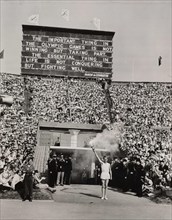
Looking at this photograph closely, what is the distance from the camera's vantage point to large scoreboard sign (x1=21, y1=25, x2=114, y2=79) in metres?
26.1

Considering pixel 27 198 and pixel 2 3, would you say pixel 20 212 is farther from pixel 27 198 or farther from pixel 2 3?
pixel 2 3

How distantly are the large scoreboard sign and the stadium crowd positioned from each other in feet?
3.51

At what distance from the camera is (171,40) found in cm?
1108

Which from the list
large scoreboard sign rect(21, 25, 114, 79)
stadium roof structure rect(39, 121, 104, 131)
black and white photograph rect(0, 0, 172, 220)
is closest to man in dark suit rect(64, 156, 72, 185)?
black and white photograph rect(0, 0, 172, 220)

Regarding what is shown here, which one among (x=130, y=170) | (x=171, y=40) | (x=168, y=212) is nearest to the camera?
(x=168, y=212)

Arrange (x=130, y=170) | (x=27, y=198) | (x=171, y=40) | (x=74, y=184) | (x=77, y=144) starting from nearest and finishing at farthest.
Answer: (x=27, y=198) → (x=130, y=170) → (x=171, y=40) → (x=74, y=184) → (x=77, y=144)

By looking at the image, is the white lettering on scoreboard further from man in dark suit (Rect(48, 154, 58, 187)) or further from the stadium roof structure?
man in dark suit (Rect(48, 154, 58, 187))

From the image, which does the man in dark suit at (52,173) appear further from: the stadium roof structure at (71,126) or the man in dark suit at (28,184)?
the stadium roof structure at (71,126)

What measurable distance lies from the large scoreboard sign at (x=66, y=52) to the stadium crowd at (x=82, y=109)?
107 cm

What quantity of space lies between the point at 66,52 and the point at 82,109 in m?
4.70

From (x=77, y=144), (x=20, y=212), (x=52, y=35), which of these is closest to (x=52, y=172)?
(x=20, y=212)

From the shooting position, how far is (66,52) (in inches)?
1031

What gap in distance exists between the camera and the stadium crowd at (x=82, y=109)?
16.7 meters

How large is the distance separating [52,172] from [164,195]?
2936mm
